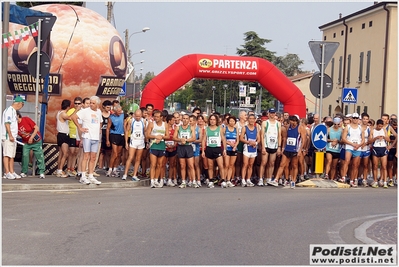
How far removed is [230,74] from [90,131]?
11.8m

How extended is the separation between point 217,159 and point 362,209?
4714 mm

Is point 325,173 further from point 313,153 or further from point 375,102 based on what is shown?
point 375,102

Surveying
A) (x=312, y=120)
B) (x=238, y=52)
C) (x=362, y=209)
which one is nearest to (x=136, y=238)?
(x=362, y=209)

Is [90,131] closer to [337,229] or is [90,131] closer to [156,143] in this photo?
[156,143]

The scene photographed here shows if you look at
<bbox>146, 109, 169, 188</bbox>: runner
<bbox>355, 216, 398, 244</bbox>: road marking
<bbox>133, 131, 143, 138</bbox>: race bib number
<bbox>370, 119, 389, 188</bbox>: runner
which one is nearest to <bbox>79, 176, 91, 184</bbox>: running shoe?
<bbox>146, 109, 169, 188</bbox>: runner

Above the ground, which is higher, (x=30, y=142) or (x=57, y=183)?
(x=30, y=142)

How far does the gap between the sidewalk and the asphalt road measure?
24.3 inches

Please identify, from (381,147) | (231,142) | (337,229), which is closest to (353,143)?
(381,147)

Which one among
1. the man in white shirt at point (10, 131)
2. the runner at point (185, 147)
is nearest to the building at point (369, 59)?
the runner at point (185, 147)

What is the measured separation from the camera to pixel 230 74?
2612cm

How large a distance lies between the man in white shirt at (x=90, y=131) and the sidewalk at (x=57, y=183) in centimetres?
30

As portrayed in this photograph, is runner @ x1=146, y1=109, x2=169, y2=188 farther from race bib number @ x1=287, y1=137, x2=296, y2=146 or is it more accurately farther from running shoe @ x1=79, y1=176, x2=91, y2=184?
race bib number @ x1=287, y1=137, x2=296, y2=146

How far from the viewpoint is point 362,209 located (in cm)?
1282

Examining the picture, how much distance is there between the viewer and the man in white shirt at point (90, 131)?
15.1m
